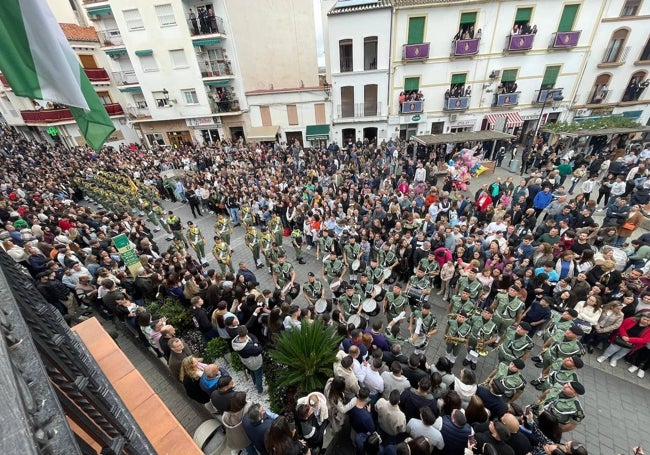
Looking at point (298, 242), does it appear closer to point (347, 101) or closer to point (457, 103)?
point (347, 101)

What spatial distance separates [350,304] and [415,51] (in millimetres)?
20181

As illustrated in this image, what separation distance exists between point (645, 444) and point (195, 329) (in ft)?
29.1

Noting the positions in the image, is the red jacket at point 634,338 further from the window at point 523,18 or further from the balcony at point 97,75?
the balcony at point 97,75

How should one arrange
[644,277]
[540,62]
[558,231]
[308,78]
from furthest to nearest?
1. [308,78]
2. [540,62]
3. [558,231]
4. [644,277]

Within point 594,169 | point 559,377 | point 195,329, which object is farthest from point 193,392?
point 594,169

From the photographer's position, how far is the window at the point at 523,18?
63.2 feet

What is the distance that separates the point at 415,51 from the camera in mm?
20375

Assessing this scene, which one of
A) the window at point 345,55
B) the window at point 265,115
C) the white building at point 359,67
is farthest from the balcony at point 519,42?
the window at point 265,115

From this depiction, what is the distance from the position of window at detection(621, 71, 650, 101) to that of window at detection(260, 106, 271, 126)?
27.6 meters

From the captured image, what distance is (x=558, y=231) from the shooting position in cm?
824

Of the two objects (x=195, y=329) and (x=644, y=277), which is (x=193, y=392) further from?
(x=644, y=277)

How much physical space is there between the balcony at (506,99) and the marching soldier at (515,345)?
2130 centimetres

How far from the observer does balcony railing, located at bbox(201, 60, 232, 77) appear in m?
25.4

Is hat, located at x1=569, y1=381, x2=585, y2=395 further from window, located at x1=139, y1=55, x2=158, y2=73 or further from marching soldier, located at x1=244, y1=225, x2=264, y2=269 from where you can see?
window, located at x1=139, y1=55, x2=158, y2=73
